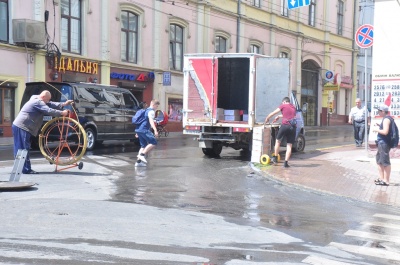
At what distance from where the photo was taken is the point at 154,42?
27.4m

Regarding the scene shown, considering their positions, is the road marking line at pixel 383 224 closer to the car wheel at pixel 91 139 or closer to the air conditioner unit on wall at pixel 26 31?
the car wheel at pixel 91 139

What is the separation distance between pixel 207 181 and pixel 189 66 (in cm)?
518

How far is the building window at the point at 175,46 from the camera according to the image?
2869 centimetres

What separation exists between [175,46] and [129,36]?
3456mm

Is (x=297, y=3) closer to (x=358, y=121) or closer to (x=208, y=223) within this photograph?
(x=358, y=121)

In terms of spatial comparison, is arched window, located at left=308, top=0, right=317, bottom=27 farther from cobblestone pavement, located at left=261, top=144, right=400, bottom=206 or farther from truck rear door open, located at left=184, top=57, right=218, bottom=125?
truck rear door open, located at left=184, top=57, right=218, bottom=125

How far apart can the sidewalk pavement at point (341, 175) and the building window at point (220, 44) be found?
16.9 m

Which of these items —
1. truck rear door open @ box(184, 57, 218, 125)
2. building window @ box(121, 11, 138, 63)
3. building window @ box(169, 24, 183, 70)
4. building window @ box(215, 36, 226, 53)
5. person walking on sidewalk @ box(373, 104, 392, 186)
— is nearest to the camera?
person walking on sidewalk @ box(373, 104, 392, 186)

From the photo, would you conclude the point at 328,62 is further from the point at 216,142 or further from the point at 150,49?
the point at 216,142

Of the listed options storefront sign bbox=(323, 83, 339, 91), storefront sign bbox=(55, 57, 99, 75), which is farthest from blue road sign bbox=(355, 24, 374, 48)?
storefront sign bbox=(323, 83, 339, 91)

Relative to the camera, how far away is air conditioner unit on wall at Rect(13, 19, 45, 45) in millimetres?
20094

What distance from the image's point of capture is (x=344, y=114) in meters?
45.7

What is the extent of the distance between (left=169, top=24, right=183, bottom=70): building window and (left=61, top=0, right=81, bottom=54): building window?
254 inches

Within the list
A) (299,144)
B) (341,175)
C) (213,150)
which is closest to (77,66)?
(213,150)
